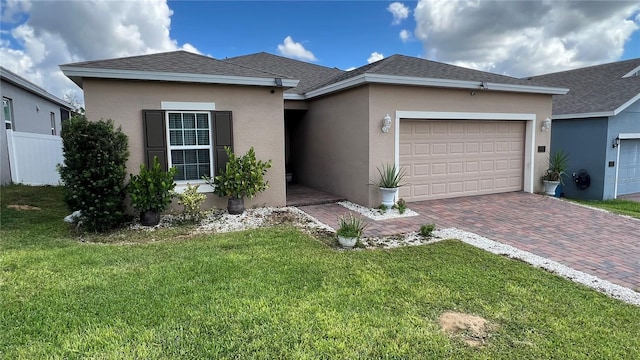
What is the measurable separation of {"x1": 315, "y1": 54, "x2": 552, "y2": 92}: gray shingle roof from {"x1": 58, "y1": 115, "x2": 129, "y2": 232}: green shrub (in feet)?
18.5

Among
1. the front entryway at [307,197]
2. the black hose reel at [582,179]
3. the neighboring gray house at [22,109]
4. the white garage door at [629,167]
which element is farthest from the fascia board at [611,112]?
the neighboring gray house at [22,109]

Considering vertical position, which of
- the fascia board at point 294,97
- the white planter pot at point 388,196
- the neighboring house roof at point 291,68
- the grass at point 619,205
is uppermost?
the neighboring house roof at point 291,68

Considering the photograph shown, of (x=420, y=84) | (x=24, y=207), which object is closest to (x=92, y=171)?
(x=24, y=207)

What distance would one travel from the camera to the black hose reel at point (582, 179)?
42.8ft

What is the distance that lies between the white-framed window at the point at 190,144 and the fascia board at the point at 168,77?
0.73 m

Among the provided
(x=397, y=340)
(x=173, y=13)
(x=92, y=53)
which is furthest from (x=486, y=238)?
(x=92, y=53)

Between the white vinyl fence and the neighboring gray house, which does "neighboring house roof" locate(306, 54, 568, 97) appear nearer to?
the white vinyl fence

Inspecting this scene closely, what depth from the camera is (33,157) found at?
11.9 metres

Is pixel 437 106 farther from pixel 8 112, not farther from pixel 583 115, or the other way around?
pixel 8 112

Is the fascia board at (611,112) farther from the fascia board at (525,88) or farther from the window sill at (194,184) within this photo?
the window sill at (194,184)

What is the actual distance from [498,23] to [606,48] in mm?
10548

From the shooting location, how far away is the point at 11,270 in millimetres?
4562

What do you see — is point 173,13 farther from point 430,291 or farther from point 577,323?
point 577,323

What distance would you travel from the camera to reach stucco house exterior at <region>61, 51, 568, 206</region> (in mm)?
7602
